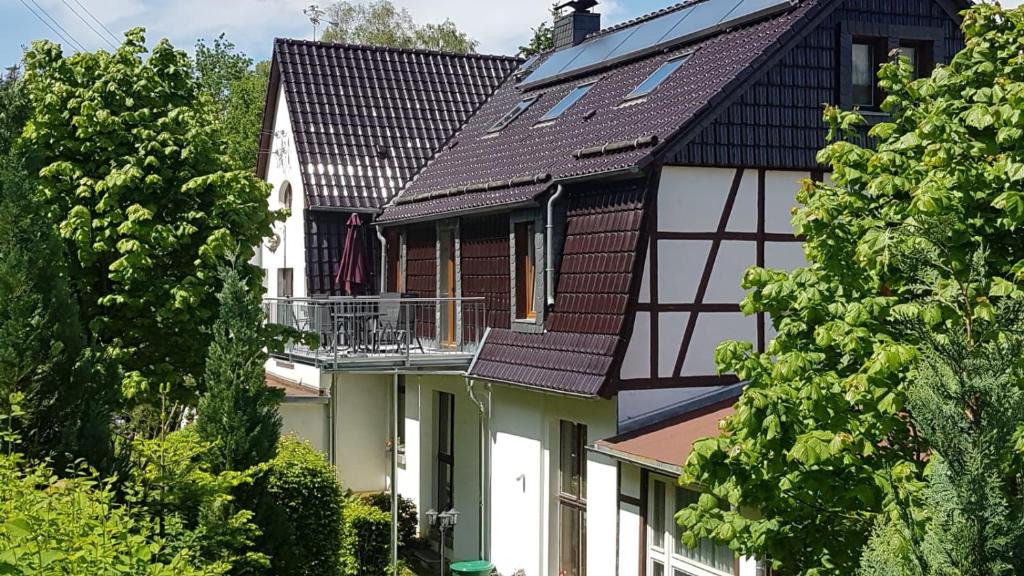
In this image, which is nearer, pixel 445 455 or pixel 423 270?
pixel 423 270

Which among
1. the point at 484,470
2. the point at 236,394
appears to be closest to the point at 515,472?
the point at 484,470

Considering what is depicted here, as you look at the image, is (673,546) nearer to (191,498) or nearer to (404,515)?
(191,498)

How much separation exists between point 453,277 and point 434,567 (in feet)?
16.7

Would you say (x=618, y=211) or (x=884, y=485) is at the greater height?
(x=618, y=211)

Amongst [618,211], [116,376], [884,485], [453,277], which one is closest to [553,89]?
[453,277]

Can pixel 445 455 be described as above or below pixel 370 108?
below

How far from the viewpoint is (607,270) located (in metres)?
16.1

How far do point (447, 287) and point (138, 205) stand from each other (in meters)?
6.56

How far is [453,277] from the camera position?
21.3 m

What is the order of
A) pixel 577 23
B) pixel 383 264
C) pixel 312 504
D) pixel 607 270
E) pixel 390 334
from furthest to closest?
1. pixel 577 23
2. pixel 383 264
3. pixel 390 334
4. pixel 312 504
5. pixel 607 270

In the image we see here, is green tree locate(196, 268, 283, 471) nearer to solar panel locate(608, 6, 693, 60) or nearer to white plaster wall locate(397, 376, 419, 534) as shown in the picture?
white plaster wall locate(397, 376, 419, 534)

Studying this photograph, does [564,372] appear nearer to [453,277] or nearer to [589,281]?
[589,281]

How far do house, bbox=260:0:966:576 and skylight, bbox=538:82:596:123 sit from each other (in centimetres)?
7

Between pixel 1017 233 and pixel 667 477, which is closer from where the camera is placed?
pixel 1017 233
